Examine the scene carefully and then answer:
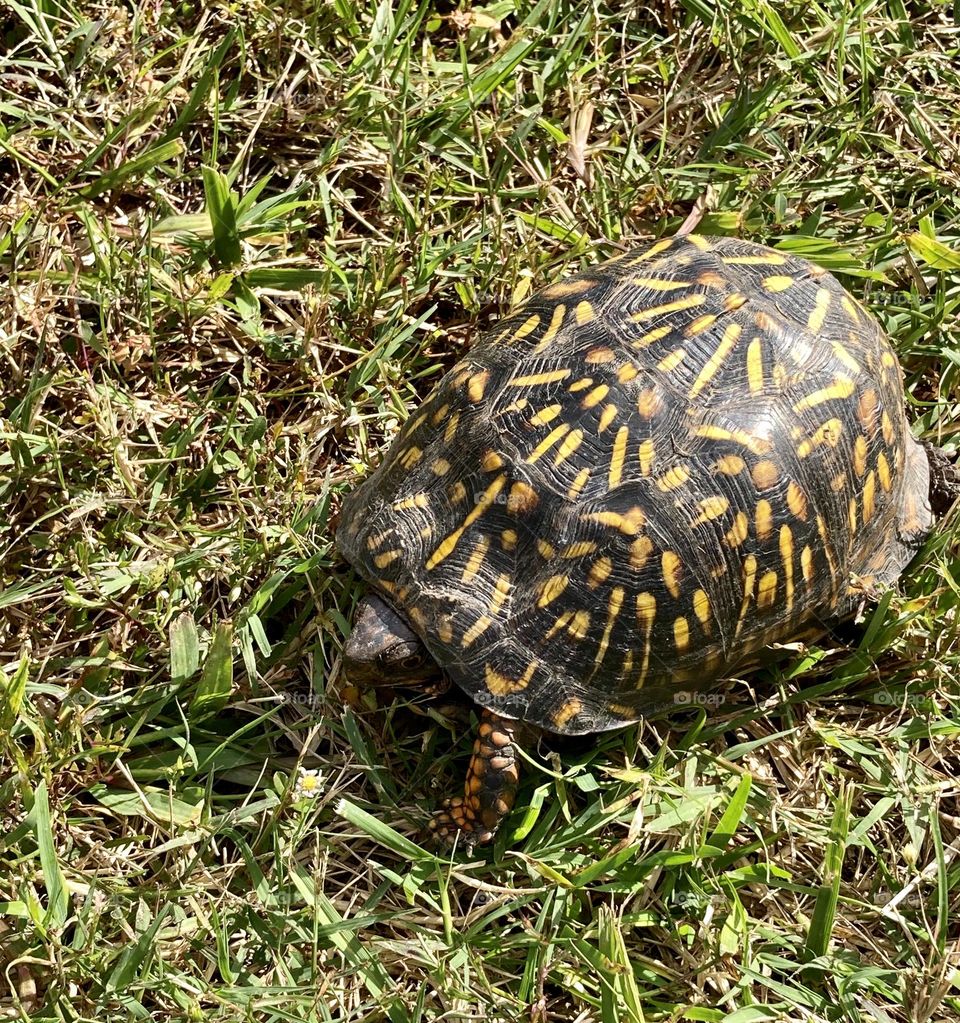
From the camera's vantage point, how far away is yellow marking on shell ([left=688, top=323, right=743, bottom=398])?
248cm

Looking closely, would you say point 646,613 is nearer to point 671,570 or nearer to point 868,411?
point 671,570

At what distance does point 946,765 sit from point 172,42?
304 centimetres

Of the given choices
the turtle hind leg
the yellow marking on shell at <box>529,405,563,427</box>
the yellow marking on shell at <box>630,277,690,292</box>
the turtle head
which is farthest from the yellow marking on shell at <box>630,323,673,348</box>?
the turtle hind leg

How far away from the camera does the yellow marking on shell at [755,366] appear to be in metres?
2.51

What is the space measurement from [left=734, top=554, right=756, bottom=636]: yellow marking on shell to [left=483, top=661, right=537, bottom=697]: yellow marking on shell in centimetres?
50

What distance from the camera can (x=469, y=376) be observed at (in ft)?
8.83

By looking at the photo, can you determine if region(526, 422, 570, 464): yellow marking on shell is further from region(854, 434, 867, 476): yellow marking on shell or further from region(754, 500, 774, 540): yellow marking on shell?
region(854, 434, 867, 476): yellow marking on shell

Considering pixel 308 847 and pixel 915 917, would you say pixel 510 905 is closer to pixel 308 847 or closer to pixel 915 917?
pixel 308 847

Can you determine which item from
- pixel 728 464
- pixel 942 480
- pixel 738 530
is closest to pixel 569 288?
pixel 728 464

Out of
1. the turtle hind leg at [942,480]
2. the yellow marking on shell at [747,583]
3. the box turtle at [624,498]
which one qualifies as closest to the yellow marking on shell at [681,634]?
the box turtle at [624,498]

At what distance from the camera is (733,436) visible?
2.47 meters

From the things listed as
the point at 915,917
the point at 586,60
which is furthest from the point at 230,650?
the point at 586,60

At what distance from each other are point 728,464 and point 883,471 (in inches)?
20.2

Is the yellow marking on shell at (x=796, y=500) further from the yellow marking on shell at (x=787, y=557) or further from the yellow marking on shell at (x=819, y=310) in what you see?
the yellow marking on shell at (x=819, y=310)
